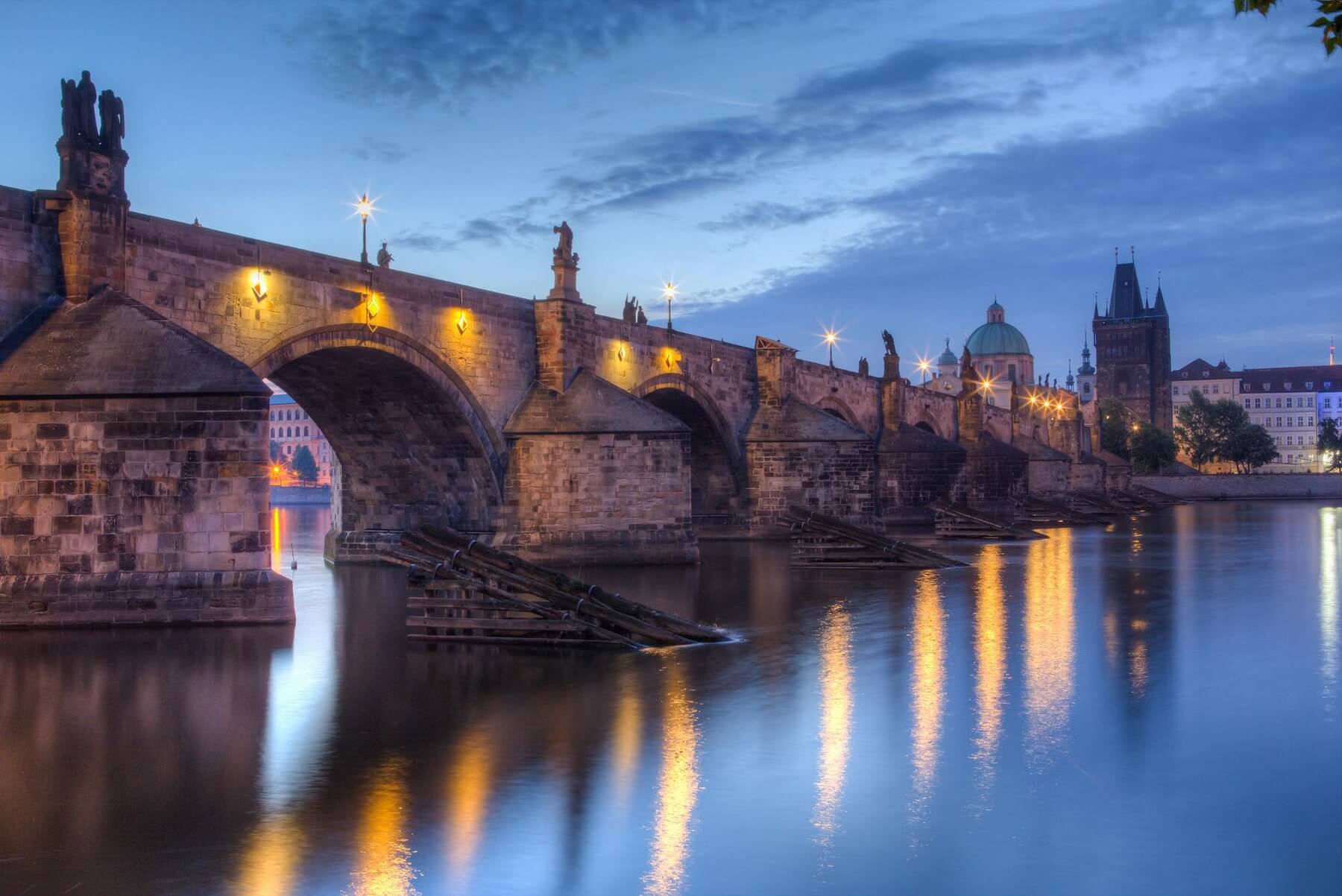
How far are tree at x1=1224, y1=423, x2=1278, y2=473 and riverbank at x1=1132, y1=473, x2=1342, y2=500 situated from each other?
18.4 m

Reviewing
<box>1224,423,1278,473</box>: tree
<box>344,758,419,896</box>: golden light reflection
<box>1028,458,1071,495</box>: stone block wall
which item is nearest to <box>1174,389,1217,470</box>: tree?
<box>1224,423,1278,473</box>: tree

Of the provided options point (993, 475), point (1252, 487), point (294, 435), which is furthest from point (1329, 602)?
point (294, 435)

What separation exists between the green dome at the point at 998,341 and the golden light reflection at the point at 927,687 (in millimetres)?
109193

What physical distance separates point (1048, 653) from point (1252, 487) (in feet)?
273

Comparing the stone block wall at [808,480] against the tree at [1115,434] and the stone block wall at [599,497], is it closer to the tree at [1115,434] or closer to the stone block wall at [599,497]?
the stone block wall at [599,497]

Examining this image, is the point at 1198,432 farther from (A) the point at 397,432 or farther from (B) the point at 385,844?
(B) the point at 385,844

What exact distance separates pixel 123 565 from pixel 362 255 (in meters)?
9.63

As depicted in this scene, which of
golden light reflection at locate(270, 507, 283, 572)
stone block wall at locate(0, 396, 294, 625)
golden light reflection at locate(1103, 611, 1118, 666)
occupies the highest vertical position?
stone block wall at locate(0, 396, 294, 625)

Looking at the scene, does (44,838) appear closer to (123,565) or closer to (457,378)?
(123,565)

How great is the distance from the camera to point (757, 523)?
130 feet

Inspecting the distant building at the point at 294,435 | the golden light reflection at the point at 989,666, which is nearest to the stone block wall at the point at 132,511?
the golden light reflection at the point at 989,666

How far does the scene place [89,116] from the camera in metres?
17.3

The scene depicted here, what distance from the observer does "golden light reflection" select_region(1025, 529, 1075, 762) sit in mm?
10461

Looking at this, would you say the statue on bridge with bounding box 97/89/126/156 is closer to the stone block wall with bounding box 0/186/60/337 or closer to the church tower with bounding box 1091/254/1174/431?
the stone block wall with bounding box 0/186/60/337
